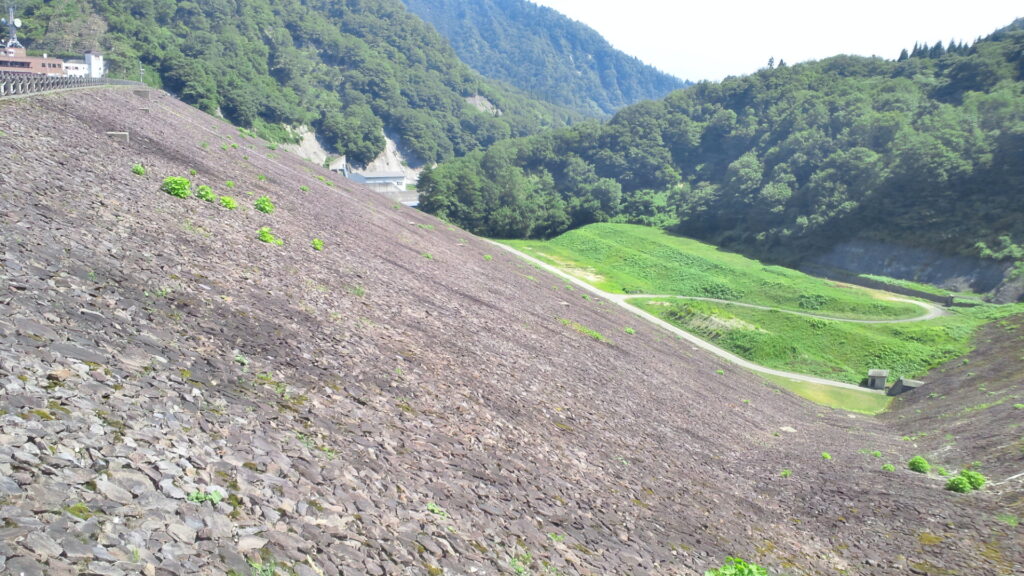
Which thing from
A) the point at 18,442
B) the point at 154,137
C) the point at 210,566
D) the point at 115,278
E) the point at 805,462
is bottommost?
the point at 805,462

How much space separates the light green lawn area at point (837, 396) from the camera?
1751 inches

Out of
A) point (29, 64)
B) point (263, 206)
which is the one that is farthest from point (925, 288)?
point (29, 64)

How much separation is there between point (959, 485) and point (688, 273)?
257 ft

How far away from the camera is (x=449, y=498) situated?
11.0 metres

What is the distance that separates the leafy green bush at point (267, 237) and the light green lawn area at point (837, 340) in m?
46.3

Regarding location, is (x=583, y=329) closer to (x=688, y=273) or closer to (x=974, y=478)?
(x=974, y=478)

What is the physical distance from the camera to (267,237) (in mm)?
20812

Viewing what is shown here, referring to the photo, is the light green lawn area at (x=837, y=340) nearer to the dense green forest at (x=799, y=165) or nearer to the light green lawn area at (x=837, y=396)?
the light green lawn area at (x=837, y=396)

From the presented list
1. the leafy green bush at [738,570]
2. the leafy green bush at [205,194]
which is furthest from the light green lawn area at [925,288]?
the leafy green bush at [205,194]

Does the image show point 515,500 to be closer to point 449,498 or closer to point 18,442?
point 449,498

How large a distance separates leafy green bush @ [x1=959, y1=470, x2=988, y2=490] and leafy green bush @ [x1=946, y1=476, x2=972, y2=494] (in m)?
0.15

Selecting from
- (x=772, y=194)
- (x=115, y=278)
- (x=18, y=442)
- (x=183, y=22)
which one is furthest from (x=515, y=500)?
(x=183, y=22)

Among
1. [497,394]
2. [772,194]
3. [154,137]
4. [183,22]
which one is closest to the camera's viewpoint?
[497,394]

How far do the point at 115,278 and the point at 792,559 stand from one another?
15.6 meters
